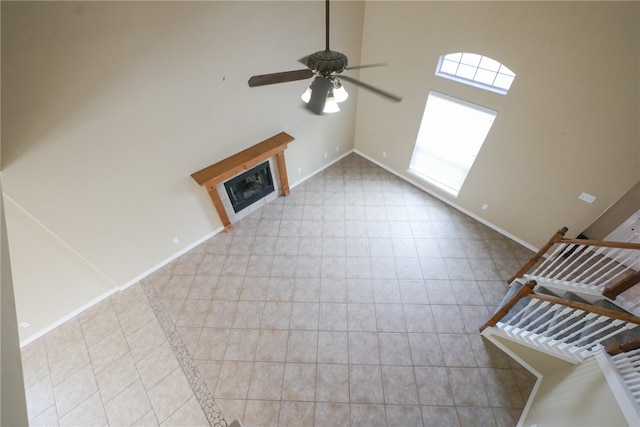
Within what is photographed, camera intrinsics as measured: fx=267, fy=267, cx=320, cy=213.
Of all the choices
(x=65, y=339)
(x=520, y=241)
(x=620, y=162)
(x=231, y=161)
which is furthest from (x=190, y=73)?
(x=520, y=241)

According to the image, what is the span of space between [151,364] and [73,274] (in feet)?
5.49

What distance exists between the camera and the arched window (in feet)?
12.7

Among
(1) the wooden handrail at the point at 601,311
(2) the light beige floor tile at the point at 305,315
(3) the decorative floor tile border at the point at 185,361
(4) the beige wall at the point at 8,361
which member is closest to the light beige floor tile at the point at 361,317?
(2) the light beige floor tile at the point at 305,315

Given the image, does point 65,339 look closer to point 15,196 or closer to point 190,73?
point 15,196

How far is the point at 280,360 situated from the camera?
3.54 m

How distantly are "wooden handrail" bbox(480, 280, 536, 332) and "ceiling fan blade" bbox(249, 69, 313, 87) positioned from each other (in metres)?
3.04

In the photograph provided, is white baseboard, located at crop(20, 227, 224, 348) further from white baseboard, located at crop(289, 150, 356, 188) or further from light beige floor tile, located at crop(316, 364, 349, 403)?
light beige floor tile, located at crop(316, 364, 349, 403)

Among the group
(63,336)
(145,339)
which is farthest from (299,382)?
(63,336)

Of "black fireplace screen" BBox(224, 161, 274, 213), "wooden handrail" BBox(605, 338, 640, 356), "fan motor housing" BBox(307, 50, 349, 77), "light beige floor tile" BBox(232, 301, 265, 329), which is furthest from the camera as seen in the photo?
"black fireplace screen" BBox(224, 161, 274, 213)

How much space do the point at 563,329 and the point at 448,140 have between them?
10.8ft

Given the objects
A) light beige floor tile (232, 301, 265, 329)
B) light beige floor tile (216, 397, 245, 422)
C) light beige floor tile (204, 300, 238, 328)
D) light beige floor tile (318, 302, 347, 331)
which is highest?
light beige floor tile (318, 302, 347, 331)

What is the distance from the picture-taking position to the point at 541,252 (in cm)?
362

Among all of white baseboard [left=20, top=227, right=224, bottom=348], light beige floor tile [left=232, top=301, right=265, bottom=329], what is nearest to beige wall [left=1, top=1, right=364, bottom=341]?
white baseboard [left=20, top=227, right=224, bottom=348]

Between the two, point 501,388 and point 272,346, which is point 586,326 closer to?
point 501,388
